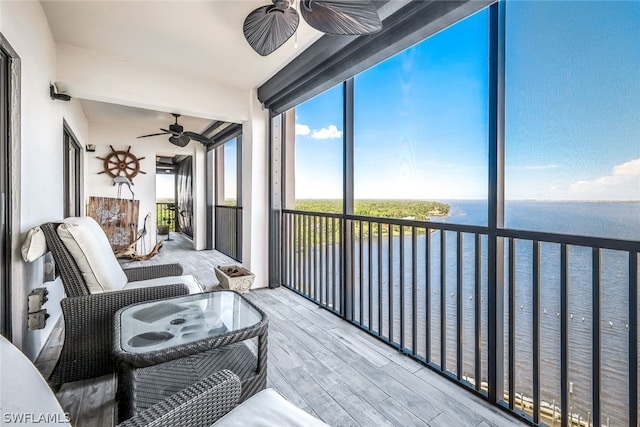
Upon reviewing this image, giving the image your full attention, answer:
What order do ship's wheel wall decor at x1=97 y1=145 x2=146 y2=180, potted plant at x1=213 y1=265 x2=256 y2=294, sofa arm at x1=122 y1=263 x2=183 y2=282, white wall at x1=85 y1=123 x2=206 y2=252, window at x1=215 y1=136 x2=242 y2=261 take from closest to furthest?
sofa arm at x1=122 y1=263 x2=183 y2=282, potted plant at x1=213 y1=265 x2=256 y2=294, window at x1=215 y1=136 x2=242 y2=261, white wall at x1=85 y1=123 x2=206 y2=252, ship's wheel wall decor at x1=97 y1=145 x2=146 y2=180

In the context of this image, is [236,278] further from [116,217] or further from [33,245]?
[116,217]

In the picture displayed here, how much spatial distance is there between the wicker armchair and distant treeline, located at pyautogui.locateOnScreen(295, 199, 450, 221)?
5.62 ft

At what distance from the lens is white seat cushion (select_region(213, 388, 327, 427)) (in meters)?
0.91

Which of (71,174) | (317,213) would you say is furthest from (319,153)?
(71,174)

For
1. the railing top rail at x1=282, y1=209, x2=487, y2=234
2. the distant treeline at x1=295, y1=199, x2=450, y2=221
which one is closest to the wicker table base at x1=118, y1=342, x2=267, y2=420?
the railing top rail at x1=282, y1=209, x2=487, y2=234

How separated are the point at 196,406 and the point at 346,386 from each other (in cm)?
112

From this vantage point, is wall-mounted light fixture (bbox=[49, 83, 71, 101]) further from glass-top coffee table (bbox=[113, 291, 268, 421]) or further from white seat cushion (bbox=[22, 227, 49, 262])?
glass-top coffee table (bbox=[113, 291, 268, 421])

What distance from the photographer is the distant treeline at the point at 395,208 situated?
80.1 inches

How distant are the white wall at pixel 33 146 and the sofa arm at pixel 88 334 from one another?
1.00 ft

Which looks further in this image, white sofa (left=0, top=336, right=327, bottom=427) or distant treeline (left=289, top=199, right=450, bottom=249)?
distant treeline (left=289, top=199, right=450, bottom=249)

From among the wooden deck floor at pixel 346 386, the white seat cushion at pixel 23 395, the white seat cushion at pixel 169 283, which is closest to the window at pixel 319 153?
the wooden deck floor at pixel 346 386

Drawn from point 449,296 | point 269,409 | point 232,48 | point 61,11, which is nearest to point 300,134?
point 232,48

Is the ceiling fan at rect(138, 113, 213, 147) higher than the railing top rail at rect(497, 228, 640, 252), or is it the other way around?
the ceiling fan at rect(138, 113, 213, 147)

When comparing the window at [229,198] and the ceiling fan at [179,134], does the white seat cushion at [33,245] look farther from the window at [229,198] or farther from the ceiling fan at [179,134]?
the window at [229,198]
